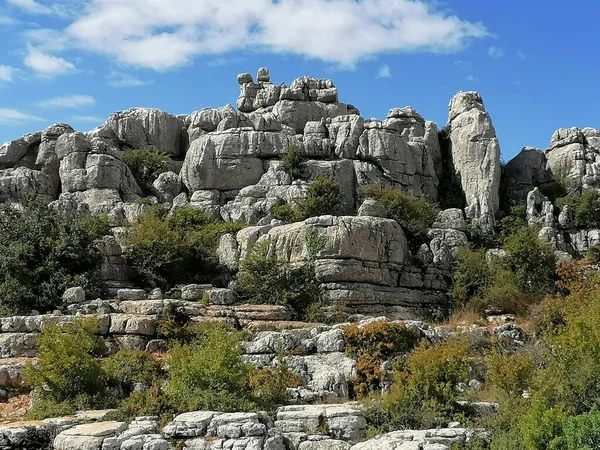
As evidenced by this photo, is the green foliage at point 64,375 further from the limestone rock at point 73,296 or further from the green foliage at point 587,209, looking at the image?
the green foliage at point 587,209

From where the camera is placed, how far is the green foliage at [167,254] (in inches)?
1240

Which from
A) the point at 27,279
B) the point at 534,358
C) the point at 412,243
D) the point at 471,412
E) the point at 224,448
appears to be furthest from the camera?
the point at 412,243

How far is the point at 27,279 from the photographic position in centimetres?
2802

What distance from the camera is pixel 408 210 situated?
122 ft

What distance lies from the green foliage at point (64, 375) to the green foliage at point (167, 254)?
1148cm

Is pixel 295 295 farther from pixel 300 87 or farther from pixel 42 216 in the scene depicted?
pixel 300 87

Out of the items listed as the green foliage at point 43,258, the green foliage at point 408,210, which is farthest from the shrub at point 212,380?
the green foliage at point 408,210

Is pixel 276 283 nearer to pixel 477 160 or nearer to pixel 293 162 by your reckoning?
pixel 293 162

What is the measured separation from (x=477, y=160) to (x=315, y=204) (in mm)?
12293

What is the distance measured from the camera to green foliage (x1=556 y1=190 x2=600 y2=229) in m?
39.5

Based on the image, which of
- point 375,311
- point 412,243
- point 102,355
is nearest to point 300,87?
point 412,243

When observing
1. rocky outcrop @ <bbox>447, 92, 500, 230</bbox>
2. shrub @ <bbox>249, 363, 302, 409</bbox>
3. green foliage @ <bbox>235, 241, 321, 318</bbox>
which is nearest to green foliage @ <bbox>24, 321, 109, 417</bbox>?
shrub @ <bbox>249, 363, 302, 409</bbox>

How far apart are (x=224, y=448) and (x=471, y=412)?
587 cm

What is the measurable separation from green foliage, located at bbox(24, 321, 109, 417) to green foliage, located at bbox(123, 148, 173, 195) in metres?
23.8
